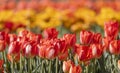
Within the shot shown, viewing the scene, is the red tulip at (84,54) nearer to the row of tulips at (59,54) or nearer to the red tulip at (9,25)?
the row of tulips at (59,54)

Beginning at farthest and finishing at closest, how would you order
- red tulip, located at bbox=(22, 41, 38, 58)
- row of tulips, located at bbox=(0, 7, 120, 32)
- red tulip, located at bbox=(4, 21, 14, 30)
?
row of tulips, located at bbox=(0, 7, 120, 32) → red tulip, located at bbox=(4, 21, 14, 30) → red tulip, located at bbox=(22, 41, 38, 58)

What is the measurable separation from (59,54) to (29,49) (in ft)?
0.64

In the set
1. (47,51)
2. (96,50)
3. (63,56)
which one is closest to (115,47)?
(96,50)

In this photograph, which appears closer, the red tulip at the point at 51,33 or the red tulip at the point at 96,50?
the red tulip at the point at 96,50

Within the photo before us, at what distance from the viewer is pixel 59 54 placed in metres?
3.04

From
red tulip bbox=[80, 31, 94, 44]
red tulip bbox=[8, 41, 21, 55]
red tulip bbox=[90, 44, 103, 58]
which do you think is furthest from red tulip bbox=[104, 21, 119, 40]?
red tulip bbox=[8, 41, 21, 55]

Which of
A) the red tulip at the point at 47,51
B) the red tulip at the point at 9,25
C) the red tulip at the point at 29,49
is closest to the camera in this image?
the red tulip at the point at 47,51

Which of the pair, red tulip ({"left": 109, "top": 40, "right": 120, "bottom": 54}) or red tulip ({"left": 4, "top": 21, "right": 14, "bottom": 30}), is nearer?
red tulip ({"left": 109, "top": 40, "right": 120, "bottom": 54})

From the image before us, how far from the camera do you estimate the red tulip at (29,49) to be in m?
3.06

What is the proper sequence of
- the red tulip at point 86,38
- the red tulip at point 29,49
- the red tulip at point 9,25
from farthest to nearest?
1. the red tulip at point 9,25
2. the red tulip at point 86,38
3. the red tulip at point 29,49

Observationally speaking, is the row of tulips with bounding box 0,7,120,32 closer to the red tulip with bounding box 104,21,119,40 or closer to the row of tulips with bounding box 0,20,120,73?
the red tulip with bounding box 104,21,119,40

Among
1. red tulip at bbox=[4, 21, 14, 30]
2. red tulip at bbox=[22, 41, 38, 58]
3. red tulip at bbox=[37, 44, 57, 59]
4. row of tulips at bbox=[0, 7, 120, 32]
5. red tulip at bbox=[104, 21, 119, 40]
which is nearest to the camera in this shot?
red tulip at bbox=[37, 44, 57, 59]

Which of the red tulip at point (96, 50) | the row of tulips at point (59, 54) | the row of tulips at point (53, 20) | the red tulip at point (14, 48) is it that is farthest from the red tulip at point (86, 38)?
the row of tulips at point (53, 20)

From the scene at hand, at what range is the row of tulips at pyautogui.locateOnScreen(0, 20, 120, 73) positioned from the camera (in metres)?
3.00
